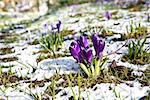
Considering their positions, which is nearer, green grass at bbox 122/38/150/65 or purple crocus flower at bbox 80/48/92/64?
purple crocus flower at bbox 80/48/92/64

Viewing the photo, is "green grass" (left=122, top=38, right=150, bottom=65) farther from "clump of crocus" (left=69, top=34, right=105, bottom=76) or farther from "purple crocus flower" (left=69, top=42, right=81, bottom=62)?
"purple crocus flower" (left=69, top=42, right=81, bottom=62)

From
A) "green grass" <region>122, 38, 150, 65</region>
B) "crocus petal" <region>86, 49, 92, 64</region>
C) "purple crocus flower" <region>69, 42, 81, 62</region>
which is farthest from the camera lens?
"green grass" <region>122, 38, 150, 65</region>

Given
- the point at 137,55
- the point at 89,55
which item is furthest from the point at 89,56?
the point at 137,55

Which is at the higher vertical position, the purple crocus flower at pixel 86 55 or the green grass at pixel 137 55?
the purple crocus flower at pixel 86 55

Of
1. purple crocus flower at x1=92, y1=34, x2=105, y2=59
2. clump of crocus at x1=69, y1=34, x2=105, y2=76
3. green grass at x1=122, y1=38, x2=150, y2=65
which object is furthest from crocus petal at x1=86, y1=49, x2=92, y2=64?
green grass at x1=122, y1=38, x2=150, y2=65

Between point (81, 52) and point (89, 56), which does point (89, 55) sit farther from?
point (81, 52)

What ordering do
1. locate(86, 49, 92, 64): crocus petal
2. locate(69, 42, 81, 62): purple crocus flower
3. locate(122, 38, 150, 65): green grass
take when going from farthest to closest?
locate(122, 38, 150, 65): green grass, locate(69, 42, 81, 62): purple crocus flower, locate(86, 49, 92, 64): crocus petal

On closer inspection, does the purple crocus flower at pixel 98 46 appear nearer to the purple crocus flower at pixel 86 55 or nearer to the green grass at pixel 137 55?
the purple crocus flower at pixel 86 55

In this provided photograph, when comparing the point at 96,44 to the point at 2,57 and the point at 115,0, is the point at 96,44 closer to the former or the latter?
the point at 2,57

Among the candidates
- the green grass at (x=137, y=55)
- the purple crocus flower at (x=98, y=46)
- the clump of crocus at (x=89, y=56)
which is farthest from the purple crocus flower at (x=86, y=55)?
the green grass at (x=137, y=55)

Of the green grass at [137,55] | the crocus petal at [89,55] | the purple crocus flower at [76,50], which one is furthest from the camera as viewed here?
the green grass at [137,55]

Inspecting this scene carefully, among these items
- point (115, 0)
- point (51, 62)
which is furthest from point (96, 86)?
point (115, 0)
